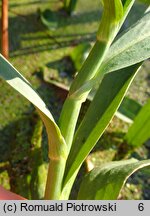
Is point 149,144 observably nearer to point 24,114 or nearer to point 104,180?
point 24,114

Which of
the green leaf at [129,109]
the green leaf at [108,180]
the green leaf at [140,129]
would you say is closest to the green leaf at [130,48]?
the green leaf at [108,180]

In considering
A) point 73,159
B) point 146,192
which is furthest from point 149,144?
point 73,159

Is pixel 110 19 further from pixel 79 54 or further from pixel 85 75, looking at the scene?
pixel 79 54

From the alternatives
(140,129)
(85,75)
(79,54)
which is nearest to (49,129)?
(85,75)

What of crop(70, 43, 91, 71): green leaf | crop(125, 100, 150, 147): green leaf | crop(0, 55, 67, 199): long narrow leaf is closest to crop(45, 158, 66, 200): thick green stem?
crop(0, 55, 67, 199): long narrow leaf

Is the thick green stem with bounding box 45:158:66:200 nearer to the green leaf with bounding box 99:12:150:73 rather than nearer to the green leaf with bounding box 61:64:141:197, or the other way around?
the green leaf with bounding box 61:64:141:197

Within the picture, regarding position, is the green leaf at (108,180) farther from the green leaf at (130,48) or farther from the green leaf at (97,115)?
Answer: the green leaf at (130,48)
